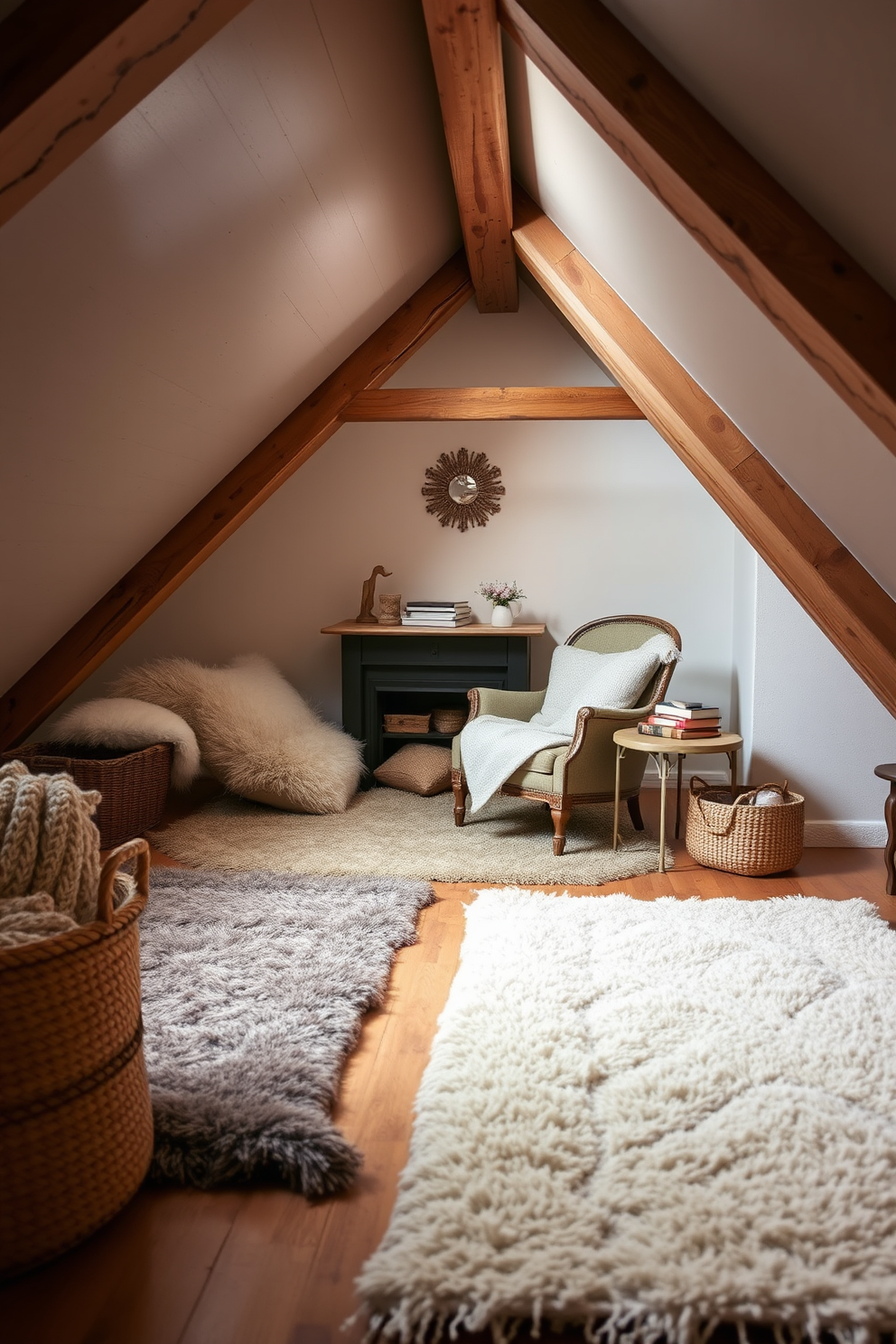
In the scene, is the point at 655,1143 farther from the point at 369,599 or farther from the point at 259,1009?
the point at 369,599

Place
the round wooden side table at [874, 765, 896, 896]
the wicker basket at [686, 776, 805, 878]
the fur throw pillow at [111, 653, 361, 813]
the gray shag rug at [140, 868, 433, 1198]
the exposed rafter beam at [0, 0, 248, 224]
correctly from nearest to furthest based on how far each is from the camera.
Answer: the exposed rafter beam at [0, 0, 248, 224] → the gray shag rug at [140, 868, 433, 1198] → the round wooden side table at [874, 765, 896, 896] → the wicker basket at [686, 776, 805, 878] → the fur throw pillow at [111, 653, 361, 813]

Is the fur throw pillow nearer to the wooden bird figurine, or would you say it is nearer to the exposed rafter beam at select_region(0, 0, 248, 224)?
the wooden bird figurine

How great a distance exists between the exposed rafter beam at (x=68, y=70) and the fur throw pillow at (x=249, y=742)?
300 centimetres

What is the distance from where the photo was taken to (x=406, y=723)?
189 inches

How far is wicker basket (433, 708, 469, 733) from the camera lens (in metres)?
4.79

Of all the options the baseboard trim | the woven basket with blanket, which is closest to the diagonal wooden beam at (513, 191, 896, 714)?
the baseboard trim

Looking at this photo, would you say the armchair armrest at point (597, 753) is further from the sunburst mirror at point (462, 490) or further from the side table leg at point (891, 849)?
the sunburst mirror at point (462, 490)

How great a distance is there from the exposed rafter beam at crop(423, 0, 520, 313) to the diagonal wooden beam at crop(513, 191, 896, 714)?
0.20 metres

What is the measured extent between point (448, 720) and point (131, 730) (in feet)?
5.25

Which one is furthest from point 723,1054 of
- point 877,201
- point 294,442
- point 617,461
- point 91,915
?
point 617,461

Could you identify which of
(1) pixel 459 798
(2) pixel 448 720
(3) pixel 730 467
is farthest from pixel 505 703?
(3) pixel 730 467

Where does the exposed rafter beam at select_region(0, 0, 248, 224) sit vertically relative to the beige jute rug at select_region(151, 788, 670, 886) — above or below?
above

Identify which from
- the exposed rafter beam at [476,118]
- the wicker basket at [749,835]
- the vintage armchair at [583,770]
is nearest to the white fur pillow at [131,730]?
the vintage armchair at [583,770]

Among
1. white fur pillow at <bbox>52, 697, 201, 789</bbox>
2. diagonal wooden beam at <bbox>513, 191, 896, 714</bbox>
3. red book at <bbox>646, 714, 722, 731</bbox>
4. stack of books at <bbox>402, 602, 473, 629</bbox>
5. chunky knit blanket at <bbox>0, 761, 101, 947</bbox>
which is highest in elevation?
diagonal wooden beam at <bbox>513, 191, 896, 714</bbox>
